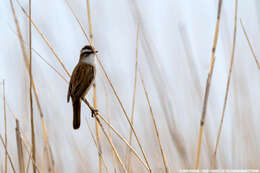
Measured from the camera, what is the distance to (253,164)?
2.63 meters

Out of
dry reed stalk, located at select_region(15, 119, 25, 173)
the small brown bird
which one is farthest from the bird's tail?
dry reed stalk, located at select_region(15, 119, 25, 173)

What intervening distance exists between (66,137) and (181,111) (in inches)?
44.2

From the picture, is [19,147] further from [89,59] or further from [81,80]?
[89,59]

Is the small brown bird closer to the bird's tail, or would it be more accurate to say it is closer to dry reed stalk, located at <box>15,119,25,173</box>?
the bird's tail

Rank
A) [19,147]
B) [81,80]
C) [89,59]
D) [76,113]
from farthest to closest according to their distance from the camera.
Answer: [89,59] → [81,80] → [76,113] → [19,147]

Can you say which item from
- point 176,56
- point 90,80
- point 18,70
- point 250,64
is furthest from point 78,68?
point 250,64

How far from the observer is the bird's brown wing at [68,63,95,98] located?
2656 mm

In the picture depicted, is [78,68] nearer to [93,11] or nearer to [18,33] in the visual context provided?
[93,11]

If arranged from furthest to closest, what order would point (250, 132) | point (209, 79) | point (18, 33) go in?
1. point (250, 132)
2. point (18, 33)
3. point (209, 79)

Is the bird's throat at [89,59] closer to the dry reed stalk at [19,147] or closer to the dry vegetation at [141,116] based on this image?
the dry vegetation at [141,116]

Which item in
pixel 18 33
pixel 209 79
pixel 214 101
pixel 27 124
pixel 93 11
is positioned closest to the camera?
pixel 209 79

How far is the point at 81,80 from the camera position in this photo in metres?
2.79

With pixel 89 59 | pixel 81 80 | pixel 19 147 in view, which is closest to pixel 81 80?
pixel 81 80

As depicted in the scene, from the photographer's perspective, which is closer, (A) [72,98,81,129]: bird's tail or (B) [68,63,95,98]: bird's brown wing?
(A) [72,98,81,129]: bird's tail
